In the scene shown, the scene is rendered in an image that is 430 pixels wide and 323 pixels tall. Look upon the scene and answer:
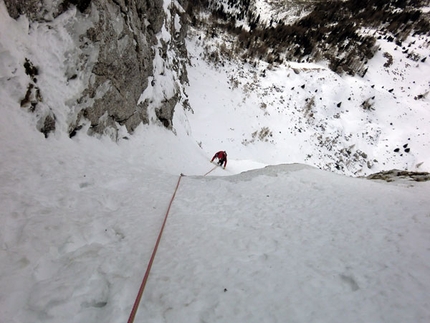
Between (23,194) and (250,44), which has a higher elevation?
(250,44)

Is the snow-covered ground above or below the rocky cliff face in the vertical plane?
below

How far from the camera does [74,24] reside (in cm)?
647

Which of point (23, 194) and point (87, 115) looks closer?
point (23, 194)

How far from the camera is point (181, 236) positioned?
438 centimetres

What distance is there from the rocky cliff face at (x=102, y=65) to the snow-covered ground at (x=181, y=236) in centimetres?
31

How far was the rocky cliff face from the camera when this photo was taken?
5.75 metres

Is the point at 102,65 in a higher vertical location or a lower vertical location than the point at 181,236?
higher

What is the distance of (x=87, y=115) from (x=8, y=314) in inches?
240

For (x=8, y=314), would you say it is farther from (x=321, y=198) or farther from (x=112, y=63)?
(x=112, y=63)

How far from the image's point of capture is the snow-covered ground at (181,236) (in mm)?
2705

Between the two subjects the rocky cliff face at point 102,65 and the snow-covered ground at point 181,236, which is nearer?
the snow-covered ground at point 181,236

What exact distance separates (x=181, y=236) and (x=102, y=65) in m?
6.79

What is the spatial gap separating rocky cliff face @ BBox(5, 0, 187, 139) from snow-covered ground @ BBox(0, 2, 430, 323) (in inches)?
12.3

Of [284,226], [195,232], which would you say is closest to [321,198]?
[284,226]
